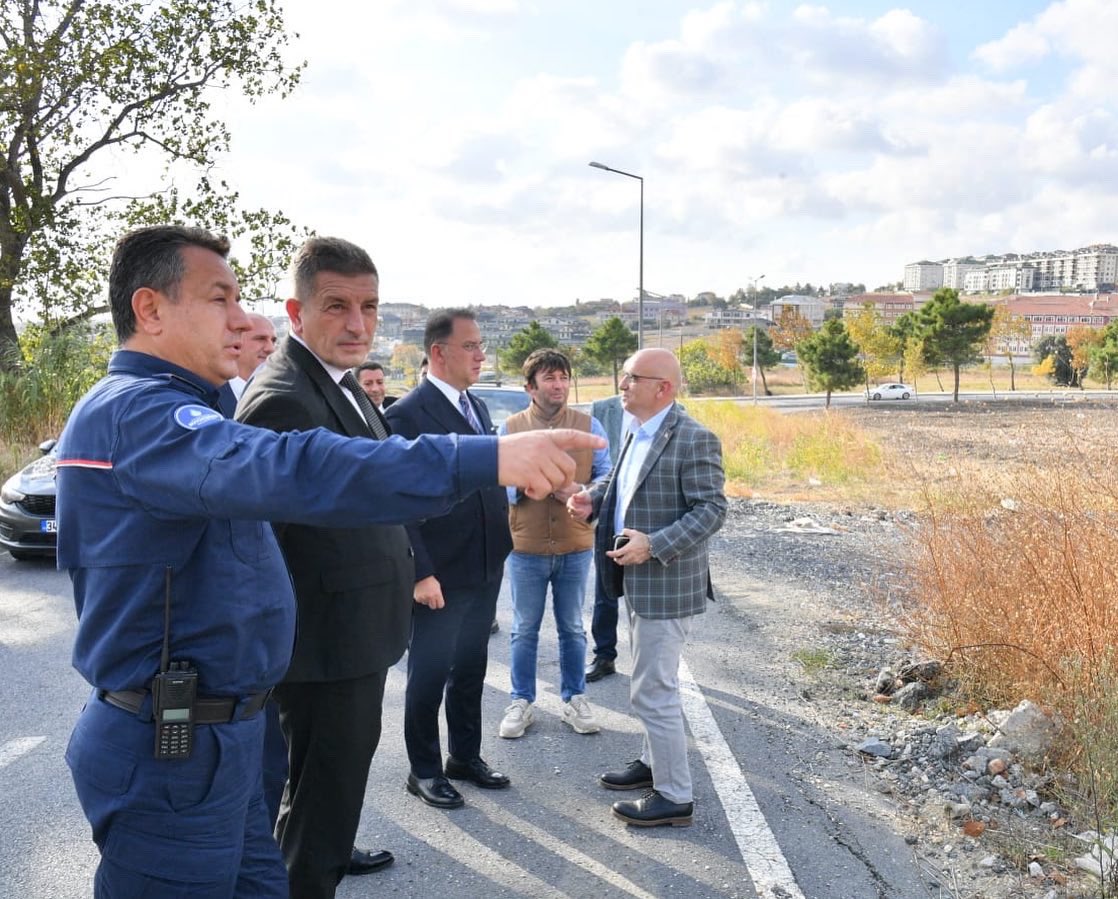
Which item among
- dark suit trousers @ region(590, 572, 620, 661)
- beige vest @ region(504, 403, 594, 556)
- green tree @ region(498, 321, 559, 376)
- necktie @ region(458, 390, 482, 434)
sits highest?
green tree @ region(498, 321, 559, 376)

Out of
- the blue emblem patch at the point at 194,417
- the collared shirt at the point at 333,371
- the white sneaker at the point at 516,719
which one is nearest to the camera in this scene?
the blue emblem patch at the point at 194,417

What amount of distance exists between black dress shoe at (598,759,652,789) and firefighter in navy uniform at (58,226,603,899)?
229cm

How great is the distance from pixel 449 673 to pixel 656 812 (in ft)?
3.78

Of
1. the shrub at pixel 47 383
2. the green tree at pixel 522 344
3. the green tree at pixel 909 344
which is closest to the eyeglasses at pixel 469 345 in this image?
the shrub at pixel 47 383

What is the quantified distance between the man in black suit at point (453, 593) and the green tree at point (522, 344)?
50974mm

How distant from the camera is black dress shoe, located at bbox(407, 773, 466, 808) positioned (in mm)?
3926

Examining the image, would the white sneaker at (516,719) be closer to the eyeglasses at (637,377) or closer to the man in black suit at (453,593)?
the man in black suit at (453,593)

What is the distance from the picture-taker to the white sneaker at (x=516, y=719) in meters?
4.68

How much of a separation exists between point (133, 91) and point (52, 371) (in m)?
5.76

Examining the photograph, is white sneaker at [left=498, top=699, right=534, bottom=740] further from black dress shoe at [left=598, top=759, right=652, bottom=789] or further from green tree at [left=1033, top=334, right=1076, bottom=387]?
green tree at [left=1033, top=334, right=1076, bottom=387]

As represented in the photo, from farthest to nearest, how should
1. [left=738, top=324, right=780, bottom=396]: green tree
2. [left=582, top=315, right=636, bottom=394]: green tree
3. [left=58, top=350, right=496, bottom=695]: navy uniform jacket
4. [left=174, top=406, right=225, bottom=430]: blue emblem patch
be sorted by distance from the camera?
[left=738, top=324, right=780, bottom=396]: green tree → [left=582, top=315, right=636, bottom=394]: green tree → [left=174, top=406, right=225, bottom=430]: blue emblem patch → [left=58, top=350, right=496, bottom=695]: navy uniform jacket

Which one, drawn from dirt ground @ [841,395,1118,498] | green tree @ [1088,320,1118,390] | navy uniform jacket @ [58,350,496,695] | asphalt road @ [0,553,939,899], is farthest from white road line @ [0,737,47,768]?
green tree @ [1088,320,1118,390]

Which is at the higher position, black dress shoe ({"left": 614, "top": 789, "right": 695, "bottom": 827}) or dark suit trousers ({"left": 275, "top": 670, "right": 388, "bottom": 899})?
dark suit trousers ({"left": 275, "top": 670, "right": 388, "bottom": 899})

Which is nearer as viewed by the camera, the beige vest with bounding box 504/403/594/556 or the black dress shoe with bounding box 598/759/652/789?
the black dress shoe with bounding box 598/759/652/789
